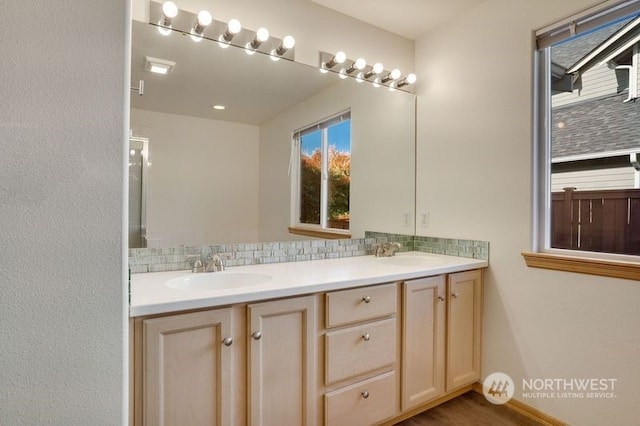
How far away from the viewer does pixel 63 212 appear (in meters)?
0.79

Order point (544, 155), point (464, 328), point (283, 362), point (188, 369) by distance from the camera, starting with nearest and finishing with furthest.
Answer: point (188, 369), point (283, 362), point (544, 155), point (464, 328)

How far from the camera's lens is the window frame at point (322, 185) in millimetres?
2113

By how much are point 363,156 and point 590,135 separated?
1.23 m

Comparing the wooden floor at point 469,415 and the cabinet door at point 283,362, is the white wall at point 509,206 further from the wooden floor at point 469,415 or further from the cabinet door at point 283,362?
the cabinet door at point 283,362

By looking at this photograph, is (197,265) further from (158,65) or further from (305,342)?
(158,65)

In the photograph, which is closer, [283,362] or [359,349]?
[283,362]

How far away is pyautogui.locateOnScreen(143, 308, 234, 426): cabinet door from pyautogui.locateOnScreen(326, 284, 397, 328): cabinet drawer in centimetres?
45

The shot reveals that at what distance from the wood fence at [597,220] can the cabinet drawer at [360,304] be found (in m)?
0.98

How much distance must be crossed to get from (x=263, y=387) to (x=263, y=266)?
685mm

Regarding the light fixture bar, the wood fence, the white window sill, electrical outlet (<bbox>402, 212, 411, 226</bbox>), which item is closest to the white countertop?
the white window sill

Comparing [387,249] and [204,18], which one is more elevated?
[204,18]

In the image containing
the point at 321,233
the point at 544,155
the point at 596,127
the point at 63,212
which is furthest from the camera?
the point at 321,233

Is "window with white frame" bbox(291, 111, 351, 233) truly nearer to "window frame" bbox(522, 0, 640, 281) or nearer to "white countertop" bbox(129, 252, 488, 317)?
"white countertop" bbox(129, 252, 488, 317)

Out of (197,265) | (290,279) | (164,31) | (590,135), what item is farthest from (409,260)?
(164,31)
